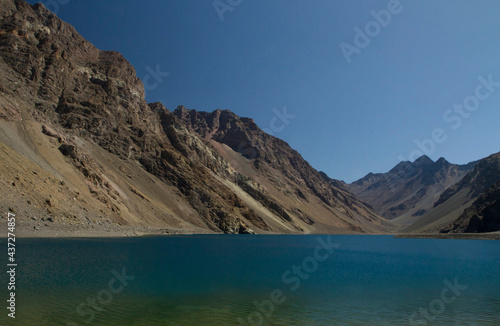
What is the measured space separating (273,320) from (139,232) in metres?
73.8

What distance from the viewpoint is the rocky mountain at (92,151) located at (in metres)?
64.1

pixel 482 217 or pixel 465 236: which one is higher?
pixel 482 217

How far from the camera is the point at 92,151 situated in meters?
111

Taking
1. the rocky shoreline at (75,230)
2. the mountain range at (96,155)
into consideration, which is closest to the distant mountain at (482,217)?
the mountain range at (96,155)

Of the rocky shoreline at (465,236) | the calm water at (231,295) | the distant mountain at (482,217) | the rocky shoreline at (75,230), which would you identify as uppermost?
the distant mountain at (482,217)

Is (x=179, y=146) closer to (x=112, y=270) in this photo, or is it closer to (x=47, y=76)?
(x=47, y=76)

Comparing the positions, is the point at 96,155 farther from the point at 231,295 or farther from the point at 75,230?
the point at 231,295

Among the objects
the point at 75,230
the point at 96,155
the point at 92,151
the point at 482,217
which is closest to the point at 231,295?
the point at 75,230

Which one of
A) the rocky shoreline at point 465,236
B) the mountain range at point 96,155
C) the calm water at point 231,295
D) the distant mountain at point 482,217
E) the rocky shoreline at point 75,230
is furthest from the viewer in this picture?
the distant mountain at point 482,217

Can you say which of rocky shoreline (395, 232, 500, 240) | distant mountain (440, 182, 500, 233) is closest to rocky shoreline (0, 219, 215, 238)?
rocky shoreline (395, 232, 500, 240)

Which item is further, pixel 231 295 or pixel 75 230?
pixel 75 230

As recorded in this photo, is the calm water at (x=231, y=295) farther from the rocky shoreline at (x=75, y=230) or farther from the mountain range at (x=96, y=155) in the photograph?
the mountain range at (x=96, y=155)

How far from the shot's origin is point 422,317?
18.5 metres

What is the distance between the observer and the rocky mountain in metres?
64.1
